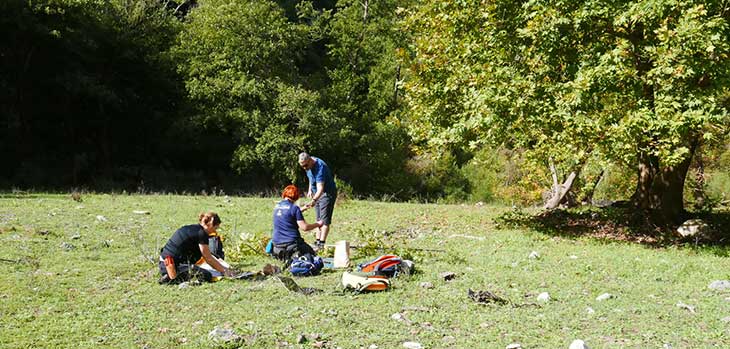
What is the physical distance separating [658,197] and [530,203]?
1456 centimetres

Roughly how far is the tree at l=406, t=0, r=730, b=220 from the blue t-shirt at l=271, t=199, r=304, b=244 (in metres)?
4.74

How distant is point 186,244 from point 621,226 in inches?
433

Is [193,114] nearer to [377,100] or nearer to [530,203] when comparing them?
[377,100]

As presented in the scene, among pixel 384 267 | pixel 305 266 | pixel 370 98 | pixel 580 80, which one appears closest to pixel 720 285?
pixel 580 80

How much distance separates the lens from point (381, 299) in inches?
314

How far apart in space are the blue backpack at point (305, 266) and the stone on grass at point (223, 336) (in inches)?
115

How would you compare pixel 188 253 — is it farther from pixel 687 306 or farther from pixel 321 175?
pixel 687 306

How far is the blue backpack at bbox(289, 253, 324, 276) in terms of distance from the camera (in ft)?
31.0

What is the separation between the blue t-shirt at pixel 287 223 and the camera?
10.0 m

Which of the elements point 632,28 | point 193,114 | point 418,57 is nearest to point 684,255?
point 632,28

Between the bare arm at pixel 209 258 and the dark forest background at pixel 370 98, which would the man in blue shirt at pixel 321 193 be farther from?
the dark forest background at pixel 370 98

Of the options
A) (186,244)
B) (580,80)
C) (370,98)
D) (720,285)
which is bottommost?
(720,285)

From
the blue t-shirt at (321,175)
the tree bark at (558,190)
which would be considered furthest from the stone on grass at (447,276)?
the tree bark at (558,190)

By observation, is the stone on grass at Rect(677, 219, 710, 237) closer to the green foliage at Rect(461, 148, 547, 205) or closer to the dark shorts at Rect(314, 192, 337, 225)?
the dark shorts at Rect(314, 192, 337, 225)
